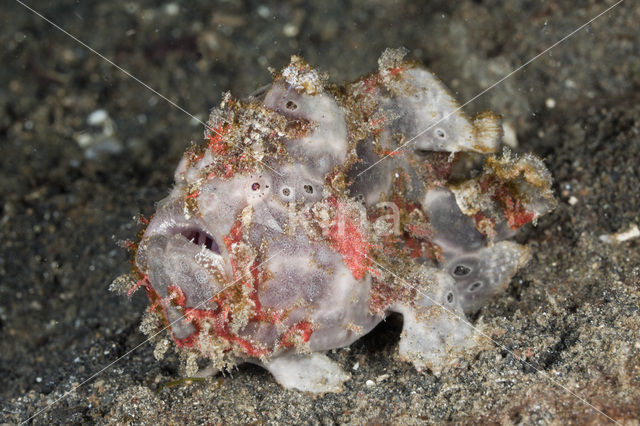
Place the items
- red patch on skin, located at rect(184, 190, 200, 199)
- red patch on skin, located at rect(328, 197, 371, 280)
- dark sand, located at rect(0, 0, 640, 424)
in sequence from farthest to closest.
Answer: dark sand, located at rect(0, 0, 640, 424) < red patch on skin, located at rect(328, 197, 371, 280) < red patch on skin, located at rect(184, 190, 200, 199)

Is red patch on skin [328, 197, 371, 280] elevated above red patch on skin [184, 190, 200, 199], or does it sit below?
below

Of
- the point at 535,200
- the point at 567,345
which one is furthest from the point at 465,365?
the point at 535,200

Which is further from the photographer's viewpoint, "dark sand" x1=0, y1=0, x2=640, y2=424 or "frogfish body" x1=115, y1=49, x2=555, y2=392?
"dark sand" x1=0, y1=0, x2=640, y2=424

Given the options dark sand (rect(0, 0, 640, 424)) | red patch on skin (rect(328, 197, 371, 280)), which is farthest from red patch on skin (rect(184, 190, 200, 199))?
dark sand (rect(0, 0, 640, 424))

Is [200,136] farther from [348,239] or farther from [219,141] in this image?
[348,239]

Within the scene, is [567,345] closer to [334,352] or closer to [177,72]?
[334,352]

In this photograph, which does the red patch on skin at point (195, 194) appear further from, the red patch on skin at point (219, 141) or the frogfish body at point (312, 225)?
the red patch on skin at point (219, 141)

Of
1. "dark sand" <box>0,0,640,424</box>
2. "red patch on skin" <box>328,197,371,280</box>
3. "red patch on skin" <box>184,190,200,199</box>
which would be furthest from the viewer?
"dark sand" <box>0,0,640,424</box>

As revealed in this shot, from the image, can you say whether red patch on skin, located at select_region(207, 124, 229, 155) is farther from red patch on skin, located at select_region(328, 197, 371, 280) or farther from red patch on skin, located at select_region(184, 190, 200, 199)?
red patch on skin, located at select_region(328, 197, 371, 280)
